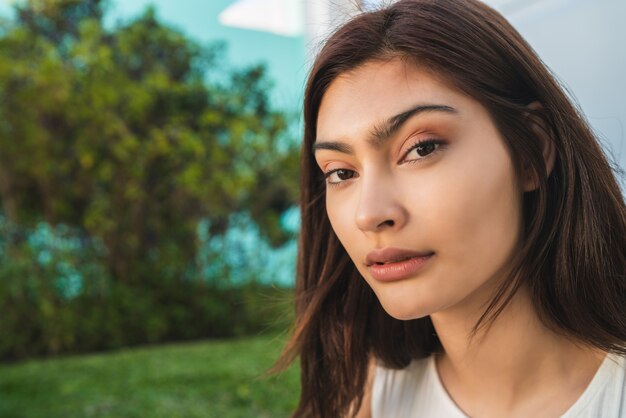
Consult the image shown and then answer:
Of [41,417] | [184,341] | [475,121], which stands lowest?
[184,341]

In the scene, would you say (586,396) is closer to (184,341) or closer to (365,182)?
(365,182)

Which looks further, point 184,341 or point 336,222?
point 184,341

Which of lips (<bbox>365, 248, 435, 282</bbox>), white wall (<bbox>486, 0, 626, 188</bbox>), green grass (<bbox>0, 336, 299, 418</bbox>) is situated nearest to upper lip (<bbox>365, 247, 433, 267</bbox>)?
lips (<bbox>365, 248, 435, 282</bbox>)

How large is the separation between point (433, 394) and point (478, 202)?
547 mm

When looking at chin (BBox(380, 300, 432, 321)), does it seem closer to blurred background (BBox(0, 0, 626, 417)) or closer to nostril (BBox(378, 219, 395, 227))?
nostril (BBox(378, 219, 395, 227))

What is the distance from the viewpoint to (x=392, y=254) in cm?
116

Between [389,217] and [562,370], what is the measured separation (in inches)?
19.3

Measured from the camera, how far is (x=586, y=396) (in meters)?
1.24

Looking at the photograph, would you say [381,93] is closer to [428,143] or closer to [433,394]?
[428,143]

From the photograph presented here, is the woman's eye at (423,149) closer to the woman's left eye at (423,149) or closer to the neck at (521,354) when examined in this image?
the woman's left eye at (423,149)

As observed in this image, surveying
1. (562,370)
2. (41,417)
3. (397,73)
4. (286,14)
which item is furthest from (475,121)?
(41,417)

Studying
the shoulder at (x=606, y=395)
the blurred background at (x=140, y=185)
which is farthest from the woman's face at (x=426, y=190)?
the blurred background at (x=140, y=185)

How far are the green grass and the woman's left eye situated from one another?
7.85 ft

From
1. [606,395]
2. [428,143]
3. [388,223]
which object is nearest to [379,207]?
[388,223]
